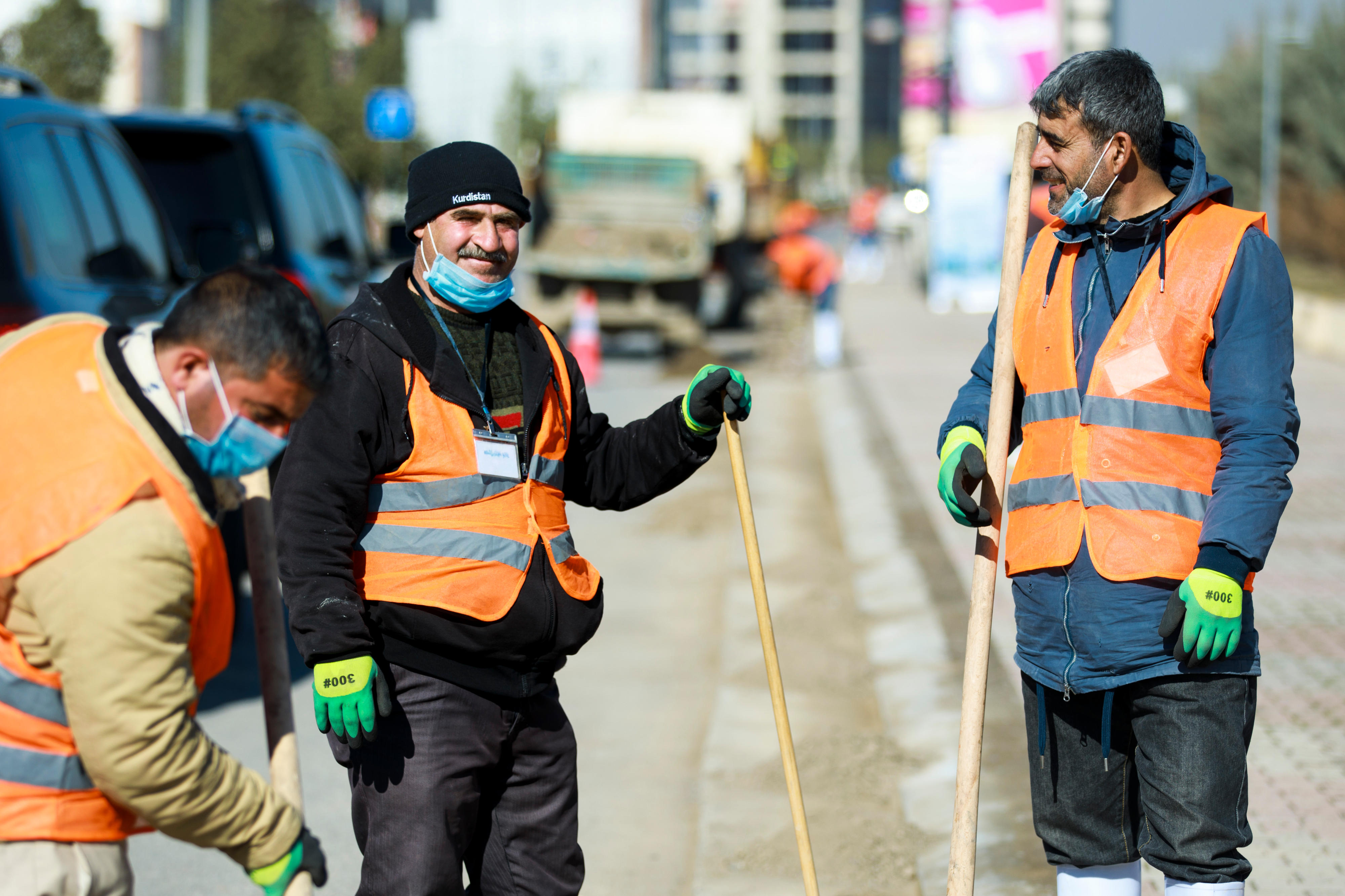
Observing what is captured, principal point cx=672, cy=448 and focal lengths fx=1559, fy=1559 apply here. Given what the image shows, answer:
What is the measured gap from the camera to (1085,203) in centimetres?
300

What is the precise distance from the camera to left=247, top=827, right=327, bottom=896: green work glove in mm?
2369

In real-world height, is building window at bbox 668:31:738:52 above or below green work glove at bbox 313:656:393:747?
above

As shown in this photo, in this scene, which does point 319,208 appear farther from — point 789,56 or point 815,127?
point 815,127

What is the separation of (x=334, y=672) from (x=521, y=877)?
25.5 inches

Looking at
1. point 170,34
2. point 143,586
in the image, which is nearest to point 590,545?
point 143,586

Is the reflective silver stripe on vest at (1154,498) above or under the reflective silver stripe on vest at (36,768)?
above

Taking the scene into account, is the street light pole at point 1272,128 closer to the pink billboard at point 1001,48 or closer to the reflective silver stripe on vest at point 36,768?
the pink billboard at point 1001,48

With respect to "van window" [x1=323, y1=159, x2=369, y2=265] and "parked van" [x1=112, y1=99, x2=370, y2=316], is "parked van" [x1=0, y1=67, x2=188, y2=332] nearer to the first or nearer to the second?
"parked van" [x1=112, y1=99, x2=370, y2=316]

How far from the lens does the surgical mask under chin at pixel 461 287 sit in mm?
3117

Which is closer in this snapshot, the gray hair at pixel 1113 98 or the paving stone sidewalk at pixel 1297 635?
the gray hair at pixel 1113 98

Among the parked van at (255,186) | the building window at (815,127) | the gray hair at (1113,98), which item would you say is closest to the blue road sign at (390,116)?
the parked van at (255,186)

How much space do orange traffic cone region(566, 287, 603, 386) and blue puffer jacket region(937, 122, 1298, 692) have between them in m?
12.8

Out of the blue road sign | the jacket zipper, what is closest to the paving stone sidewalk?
the jacket zipper

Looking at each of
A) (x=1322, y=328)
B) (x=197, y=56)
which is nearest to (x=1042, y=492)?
(x=1322, y=328)
